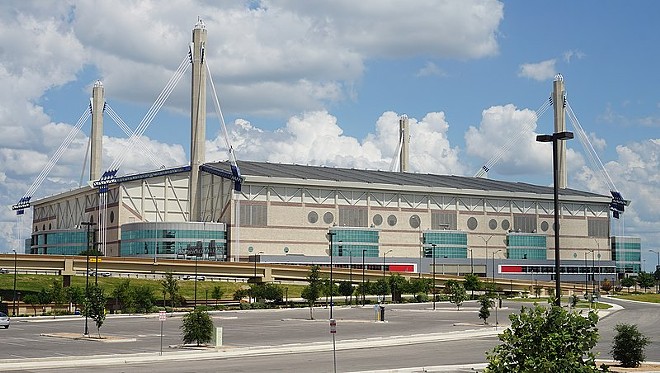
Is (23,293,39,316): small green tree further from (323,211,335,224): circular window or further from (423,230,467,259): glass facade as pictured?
(423,230,467,259): glass facade

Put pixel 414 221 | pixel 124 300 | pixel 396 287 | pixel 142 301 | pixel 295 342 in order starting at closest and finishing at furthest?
1. pixel 295 342
2. pixel 124 300
3. pixel 142 301
4. pixel 396 287
5. pixel 414 221

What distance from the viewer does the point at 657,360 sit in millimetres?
37125

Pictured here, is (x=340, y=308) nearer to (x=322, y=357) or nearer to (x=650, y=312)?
(x=650, y=312)

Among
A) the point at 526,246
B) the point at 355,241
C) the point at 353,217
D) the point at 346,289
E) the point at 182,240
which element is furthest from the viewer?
the point at 526,246

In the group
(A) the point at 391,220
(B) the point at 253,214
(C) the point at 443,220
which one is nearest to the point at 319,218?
(B) the point at 253,214

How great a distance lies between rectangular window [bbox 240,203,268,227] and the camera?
154m

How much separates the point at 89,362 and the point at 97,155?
154m

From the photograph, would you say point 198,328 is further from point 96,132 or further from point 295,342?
point 96,132

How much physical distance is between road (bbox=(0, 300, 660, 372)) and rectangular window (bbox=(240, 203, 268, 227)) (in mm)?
70365

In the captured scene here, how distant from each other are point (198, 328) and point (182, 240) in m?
111

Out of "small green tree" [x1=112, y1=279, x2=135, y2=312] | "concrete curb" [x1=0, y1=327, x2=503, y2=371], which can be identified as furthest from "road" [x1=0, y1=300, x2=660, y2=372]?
"small green tree" [x1=112, y1=279, x2=135, y2=312]

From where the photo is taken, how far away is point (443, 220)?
175750mm

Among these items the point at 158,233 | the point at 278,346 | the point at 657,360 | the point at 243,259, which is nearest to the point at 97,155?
the point at 158,233

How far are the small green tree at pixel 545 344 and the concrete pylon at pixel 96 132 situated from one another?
175800 millimetres
